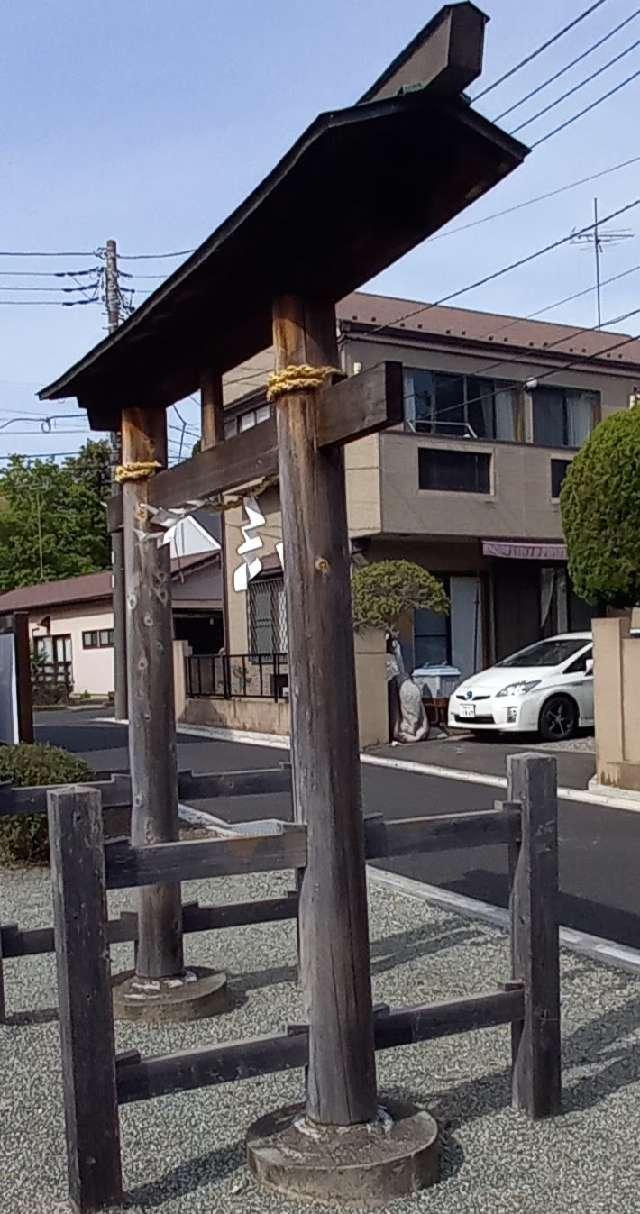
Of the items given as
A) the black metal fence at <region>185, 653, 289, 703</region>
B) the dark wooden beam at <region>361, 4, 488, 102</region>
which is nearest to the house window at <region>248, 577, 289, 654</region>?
the black metal fence at <region>185, 653, 289, 703</region>

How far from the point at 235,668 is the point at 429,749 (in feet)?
23.0

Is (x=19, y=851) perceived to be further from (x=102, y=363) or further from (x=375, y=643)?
(x=375, y=643)

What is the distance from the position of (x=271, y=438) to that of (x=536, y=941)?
2.00 m

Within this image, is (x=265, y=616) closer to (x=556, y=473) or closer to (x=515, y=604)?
(x=515, y=604)

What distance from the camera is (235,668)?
74.7 feet

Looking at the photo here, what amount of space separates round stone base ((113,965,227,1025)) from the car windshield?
12058 mm

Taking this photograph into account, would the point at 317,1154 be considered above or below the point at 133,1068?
below

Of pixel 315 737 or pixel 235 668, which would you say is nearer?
pixel 315 737

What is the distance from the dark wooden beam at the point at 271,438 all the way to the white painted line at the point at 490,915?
10.5 feet

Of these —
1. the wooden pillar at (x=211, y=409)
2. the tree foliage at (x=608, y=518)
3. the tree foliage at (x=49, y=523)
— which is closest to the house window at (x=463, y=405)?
the tree foliage at (x=608, y=518)

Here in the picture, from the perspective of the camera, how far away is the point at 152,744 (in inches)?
229

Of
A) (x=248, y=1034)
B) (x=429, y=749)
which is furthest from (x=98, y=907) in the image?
(x=429, y=749)

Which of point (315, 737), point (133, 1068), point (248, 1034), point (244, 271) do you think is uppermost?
point (244, 271)

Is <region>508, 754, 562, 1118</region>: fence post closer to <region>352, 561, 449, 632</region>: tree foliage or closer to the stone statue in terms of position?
<region>352, 561, 449, 632</region>: tree foliage
